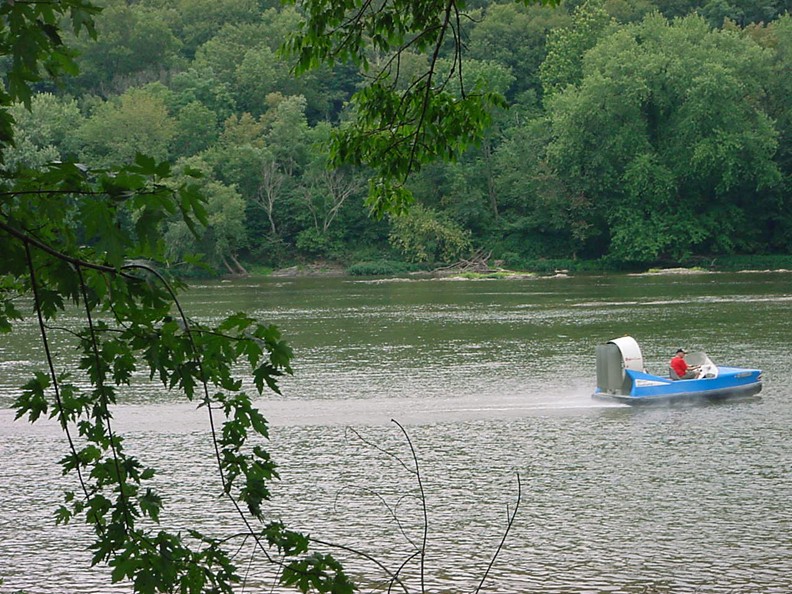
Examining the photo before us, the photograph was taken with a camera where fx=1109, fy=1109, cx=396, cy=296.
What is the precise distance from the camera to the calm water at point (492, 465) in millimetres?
12336

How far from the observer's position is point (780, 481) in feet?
51.0

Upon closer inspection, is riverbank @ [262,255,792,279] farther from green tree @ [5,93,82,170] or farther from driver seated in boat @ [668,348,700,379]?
driver seated in boat @ [668,348,700,379]

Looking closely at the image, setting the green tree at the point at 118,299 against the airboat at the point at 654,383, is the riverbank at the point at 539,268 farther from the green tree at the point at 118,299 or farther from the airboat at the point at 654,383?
the green tree at the point at 118,299

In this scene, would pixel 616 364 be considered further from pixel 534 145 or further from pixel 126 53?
pixel 126 53

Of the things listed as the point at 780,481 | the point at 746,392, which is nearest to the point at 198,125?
the point at 746,392

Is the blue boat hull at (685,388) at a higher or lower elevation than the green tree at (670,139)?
lower

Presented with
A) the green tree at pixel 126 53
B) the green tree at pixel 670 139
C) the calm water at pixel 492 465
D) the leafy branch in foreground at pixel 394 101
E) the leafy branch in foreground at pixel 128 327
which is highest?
the green tree at pixel 126 53

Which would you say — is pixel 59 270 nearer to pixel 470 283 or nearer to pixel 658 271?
pixel 470 283

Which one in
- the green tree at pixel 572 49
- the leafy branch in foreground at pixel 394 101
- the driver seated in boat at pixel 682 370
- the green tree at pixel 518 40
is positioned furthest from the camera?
the green tree at pixel 518 40

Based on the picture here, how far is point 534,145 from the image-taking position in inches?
2808

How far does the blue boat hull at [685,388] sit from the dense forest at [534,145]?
39.4m

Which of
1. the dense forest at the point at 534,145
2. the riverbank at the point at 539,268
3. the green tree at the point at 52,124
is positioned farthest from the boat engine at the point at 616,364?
the green tree at the point at 52,124

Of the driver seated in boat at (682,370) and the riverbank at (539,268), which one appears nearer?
the driver seated in boat at (682,370)

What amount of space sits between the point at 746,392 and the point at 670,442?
4.53 metres
